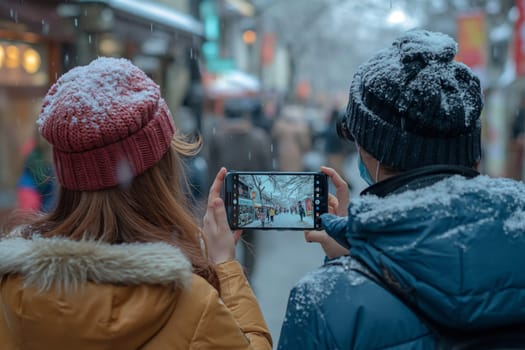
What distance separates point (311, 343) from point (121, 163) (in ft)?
2.37

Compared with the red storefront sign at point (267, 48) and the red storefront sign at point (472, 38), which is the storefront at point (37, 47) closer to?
the red storefront sign at point (472, 38)

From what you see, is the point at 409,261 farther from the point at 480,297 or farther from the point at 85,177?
the point at 85,177

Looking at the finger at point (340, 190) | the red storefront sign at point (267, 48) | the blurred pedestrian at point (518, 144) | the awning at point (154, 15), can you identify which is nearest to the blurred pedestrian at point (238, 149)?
the awning at point (154, 15)

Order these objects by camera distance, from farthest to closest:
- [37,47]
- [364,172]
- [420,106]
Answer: [37,47], [364,172], [420,106]

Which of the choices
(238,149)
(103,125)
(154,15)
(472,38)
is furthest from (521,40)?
(103,125)

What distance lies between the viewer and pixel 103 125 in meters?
1.75

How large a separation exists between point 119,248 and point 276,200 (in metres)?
0.55

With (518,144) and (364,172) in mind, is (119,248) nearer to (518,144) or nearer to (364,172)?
(364,172)

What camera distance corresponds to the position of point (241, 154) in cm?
710

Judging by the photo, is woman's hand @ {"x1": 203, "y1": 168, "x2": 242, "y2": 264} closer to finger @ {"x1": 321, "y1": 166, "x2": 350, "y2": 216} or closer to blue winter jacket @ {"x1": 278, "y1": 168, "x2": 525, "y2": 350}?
finger @ {"x1": 321, "y1": 166, "x2": 350, "y2": 216}

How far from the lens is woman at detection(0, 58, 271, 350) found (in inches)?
63.7

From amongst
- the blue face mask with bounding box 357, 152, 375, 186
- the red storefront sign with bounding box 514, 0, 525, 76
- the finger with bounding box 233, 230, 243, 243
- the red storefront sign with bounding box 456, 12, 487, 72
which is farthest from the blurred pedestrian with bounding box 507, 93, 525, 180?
the blue face mask with bounding box 357, 152, 375, 186

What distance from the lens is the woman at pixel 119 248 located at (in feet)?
5.31

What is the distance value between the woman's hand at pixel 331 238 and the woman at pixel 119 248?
0.26 m
